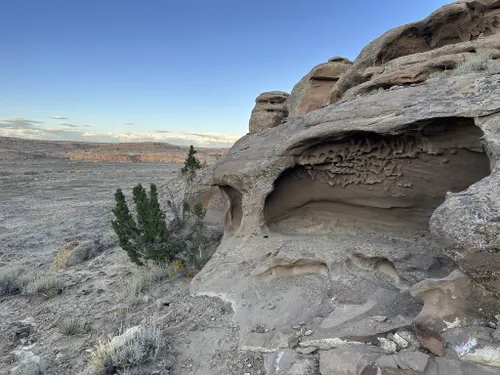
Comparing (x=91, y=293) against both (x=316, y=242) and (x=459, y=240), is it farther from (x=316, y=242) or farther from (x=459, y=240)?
(x=459, y=240)

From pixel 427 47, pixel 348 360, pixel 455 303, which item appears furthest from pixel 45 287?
pixel 427 47

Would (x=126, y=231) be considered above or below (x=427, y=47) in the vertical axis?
below

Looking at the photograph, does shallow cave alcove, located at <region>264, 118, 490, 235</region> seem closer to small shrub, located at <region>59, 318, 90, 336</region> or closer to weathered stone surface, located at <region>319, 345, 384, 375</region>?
weathered stone surface, located at <region>319, 345, 384, 375</region>

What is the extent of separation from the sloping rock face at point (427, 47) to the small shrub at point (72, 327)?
6235 millimetres

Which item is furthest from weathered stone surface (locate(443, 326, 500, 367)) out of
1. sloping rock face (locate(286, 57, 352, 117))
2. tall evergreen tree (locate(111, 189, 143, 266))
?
sloping rock face (locate(286, 57, 352, 117))

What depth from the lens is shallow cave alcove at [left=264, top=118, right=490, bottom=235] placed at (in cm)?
510

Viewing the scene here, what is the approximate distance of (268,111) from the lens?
14977mm

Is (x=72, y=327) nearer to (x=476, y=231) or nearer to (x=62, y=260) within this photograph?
(x=62, y=260)

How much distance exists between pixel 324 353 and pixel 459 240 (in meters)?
1.62

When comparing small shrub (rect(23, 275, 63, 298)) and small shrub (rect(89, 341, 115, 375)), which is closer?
small shrub (rect(89, 341, 115, 375))

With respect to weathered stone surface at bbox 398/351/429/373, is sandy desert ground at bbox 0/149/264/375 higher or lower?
lower

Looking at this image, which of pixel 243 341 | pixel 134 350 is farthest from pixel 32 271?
pixel 243 341

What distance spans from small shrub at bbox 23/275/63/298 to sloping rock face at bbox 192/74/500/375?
3.11 metres

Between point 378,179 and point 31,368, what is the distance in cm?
550
